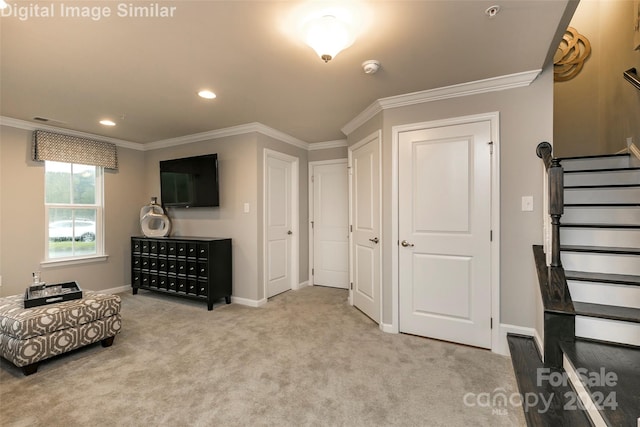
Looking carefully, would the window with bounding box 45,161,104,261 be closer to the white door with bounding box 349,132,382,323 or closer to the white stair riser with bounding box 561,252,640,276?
the white door with bounding box 349,132,382,323

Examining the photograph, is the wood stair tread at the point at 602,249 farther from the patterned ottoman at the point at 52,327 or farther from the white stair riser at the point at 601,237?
the patterned ottoman at the point at 52,327

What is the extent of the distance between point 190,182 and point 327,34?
10.4 ft

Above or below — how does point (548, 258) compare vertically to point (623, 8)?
below

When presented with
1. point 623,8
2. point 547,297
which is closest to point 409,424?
point 547,297

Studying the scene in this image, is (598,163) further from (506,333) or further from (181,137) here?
(181,137)

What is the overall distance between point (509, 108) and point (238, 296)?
3.67 metres

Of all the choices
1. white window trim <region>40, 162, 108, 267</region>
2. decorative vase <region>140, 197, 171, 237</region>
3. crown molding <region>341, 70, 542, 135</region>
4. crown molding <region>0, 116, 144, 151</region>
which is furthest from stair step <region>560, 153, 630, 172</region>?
white window trim <region>40, 162, 108, 267</region>

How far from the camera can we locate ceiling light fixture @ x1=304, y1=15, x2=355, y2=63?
171 cm

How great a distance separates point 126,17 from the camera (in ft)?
5.69

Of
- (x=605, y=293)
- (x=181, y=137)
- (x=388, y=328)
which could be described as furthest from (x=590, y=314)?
(x=181, y=137)

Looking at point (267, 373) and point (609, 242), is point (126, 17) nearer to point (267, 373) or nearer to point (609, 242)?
point (267, 373)

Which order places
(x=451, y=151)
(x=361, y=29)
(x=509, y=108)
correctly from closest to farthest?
(x=361, y=29) → (x=509, y=108) → (x=451, y=151)

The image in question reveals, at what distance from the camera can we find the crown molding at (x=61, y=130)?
3.51 meters

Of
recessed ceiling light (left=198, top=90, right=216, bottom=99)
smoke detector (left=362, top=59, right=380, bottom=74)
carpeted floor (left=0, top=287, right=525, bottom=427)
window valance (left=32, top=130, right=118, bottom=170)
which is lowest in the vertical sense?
carpeted floor (left=0, top=287, right=525, bottom=427)
